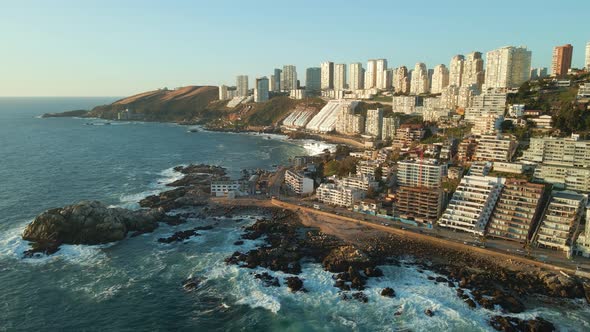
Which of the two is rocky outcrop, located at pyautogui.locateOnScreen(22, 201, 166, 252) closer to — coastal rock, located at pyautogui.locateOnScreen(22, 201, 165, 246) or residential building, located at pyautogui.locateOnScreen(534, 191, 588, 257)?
coastal rock, located at pyautogui.locateOnScreen(22, 201, 165, 246)

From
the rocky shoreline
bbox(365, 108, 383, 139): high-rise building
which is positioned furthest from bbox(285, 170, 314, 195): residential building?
bbox(365, 108, 383, 139): high-rise building

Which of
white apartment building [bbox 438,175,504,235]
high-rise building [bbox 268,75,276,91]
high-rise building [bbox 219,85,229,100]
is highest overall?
high-rise building [bbox 268,75,276,91]

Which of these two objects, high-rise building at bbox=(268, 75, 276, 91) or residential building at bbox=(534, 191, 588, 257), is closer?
residential building at bbox=(534, 191, 588, 257)

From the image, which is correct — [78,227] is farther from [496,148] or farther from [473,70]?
[473,70]

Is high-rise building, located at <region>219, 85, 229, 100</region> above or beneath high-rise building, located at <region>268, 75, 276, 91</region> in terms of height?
beneath

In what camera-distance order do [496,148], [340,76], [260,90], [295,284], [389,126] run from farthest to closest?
[340,76] → [260,90] → [389,126] → [496,148] → [295,284]

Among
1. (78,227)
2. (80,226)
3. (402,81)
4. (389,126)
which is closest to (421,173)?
(80,226)
